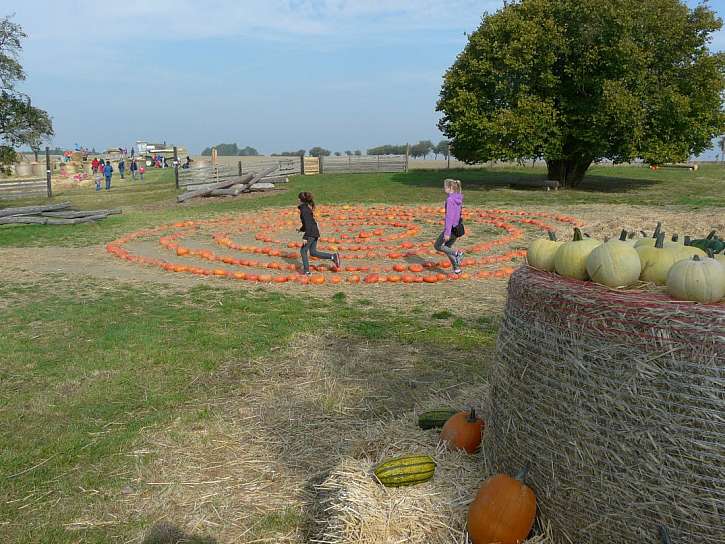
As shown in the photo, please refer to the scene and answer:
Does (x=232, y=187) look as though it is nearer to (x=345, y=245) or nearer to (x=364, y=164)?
(x=345, y=245)

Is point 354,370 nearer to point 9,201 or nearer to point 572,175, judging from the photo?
point 572,175

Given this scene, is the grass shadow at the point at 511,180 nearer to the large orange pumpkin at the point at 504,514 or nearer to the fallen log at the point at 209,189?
the fallen log at the point at 209,189

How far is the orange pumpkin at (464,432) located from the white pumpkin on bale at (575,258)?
4.14ft

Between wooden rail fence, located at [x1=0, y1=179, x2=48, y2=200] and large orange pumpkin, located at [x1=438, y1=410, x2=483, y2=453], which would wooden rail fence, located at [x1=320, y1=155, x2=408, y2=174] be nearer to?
wooden rail fence, located at [x1=0, y1=179, x2=48, y2=200]

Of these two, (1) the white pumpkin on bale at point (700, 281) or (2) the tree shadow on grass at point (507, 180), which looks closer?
(1) the white pumpkin on bale at point (700, 281)

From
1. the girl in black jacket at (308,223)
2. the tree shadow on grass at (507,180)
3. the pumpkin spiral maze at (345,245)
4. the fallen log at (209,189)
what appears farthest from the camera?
the tree shadow on grass at (507,180)

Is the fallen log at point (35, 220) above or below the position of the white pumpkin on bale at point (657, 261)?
below

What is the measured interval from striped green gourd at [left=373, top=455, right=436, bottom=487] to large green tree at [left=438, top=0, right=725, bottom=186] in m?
23.1

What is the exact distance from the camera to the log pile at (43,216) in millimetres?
20312

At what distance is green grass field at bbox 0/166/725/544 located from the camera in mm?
4312

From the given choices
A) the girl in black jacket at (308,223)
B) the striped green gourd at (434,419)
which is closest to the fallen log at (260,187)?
the girl in black jacket at (308,223)

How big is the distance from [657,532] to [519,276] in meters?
1.43

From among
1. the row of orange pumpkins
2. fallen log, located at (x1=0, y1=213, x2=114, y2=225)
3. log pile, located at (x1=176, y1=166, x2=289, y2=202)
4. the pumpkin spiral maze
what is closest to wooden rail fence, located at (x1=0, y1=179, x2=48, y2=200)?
log pile, located at (x1=176, y1=166, x2=289, y2=202)

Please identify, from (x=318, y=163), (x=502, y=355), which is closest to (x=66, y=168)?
(x=318, y=163)
